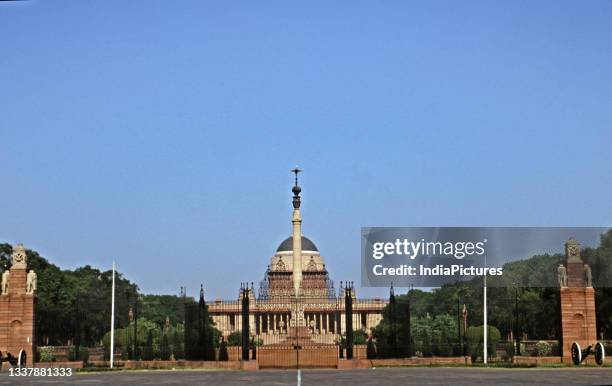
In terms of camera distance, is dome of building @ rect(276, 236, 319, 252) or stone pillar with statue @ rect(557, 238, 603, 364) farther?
dome of building @ rect(276, 236, 319, 252)

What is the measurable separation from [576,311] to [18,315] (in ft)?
80.1

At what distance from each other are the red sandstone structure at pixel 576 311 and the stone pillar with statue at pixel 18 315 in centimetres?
2324

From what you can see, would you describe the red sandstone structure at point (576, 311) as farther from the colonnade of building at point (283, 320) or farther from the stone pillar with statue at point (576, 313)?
the colonnade of building at point (283, 320)

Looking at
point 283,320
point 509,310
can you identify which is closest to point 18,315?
point 509,310

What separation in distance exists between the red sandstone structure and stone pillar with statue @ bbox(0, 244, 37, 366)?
23.2 meters

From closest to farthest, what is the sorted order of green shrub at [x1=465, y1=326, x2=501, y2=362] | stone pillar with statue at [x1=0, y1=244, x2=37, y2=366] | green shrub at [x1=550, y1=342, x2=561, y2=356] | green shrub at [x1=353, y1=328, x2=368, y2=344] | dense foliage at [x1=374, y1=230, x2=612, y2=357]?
stone pillar with statue at [x1=0, y1=244, x2=37, y2=366]
green shrub at [x1=550, y1=342, x2=561, y2=356]
dense foliage at [x1=374, y1=230, x2=612, y2=357]
green shrub at [x1=465, y1=326, x2=501, y2=362]
green shrub at [x1=353, y1=328, x2=368, y2=344]

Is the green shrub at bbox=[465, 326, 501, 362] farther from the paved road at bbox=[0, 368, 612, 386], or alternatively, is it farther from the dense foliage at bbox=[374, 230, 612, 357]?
the paved road at bbox=[0, 368, 612, 386]

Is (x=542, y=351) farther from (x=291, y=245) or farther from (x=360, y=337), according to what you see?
(x=291, y=245)

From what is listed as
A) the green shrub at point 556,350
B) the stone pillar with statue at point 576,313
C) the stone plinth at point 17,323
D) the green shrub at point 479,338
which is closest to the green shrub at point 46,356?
the stone plinth at point 17,323

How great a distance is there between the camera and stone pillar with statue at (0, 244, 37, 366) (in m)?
40.7

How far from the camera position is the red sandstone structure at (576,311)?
4044 centimetres

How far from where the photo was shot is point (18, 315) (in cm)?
4094

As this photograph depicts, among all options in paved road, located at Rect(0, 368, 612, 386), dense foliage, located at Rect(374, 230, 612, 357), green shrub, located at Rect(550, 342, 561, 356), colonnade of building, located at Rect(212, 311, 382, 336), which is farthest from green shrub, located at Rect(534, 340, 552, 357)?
colonnade of building, located at Rect(212, 311, 382, 336)

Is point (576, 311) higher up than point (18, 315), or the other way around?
point (18, 315)
